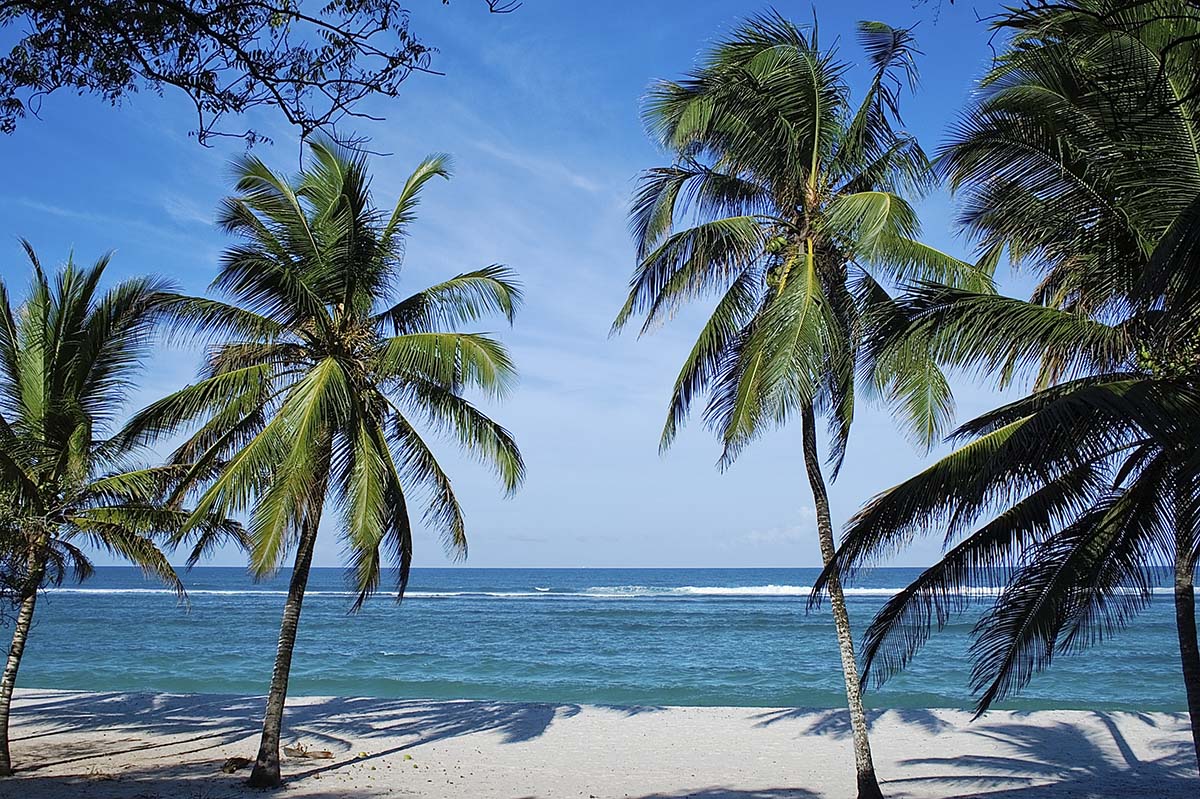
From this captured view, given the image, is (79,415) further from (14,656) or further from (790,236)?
(790,236)

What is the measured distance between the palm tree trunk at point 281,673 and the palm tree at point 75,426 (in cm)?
107

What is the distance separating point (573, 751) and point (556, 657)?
1557cm

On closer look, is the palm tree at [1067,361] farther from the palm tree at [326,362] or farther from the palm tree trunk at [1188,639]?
the palm tree at [326,362]

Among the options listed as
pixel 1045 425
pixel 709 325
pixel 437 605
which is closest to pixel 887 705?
pixel 709 325

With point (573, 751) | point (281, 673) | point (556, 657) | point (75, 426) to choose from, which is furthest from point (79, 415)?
point (556, 657)

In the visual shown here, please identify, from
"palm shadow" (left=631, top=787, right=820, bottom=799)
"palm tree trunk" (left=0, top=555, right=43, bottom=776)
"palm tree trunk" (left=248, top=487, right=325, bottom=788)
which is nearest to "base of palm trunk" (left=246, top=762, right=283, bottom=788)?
"palm tree trunk" (left=248, top=487, right=325, bottom=788)

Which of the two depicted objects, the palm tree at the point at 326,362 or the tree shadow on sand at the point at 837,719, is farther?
the tree shadow on sand at the point at 837,719

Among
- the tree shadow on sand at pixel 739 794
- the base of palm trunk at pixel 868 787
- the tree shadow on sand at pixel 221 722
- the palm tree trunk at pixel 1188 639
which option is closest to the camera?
the palm tree trunk at pixel 1188 639

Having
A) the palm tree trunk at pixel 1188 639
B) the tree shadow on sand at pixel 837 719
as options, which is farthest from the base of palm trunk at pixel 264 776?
the palm tree trunk at pixel 1188 639

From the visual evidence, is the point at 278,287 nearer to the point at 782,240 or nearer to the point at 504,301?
the point at 504,301

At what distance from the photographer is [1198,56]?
4961 millimetres

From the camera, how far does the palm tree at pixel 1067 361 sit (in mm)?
5242

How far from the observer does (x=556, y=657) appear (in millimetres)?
26984

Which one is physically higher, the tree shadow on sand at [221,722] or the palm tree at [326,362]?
the palm tree at [326,362]
